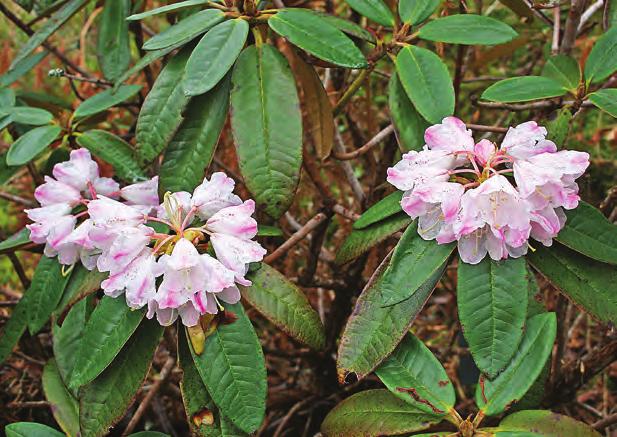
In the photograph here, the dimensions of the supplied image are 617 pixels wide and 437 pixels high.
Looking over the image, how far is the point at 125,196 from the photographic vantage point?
111 cm

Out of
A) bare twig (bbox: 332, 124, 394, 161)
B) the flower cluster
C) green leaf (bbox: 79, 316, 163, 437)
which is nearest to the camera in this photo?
the flower cluster

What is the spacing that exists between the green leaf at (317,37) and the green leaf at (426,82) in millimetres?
84

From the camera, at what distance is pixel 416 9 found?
3.63 ft

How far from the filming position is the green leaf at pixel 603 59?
105cm

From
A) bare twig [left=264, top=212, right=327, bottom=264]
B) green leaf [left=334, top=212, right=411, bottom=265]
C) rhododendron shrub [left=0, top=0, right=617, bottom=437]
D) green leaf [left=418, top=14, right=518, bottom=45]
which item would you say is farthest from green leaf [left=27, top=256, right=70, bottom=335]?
green leaf [left=418, top=14, right=518, bottom=45]

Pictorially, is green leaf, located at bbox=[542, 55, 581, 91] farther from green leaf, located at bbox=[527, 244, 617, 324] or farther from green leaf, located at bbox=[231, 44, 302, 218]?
green leaf, located at bbox=[231, 44, 302, 218]

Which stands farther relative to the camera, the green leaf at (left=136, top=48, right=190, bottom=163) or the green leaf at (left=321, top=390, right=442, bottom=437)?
the green leaf at (left=136, top=48, right=190, bottom=163)

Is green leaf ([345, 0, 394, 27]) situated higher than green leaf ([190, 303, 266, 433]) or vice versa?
green leaf ([345, 0, 394, 27])

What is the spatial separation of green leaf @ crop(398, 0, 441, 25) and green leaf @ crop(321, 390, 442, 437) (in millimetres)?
554

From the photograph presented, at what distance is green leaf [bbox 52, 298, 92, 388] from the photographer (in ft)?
3.73

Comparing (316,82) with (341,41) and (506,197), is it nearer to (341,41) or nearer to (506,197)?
(341,41)

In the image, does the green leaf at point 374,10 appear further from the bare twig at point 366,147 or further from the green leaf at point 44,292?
the green leaf at point 44,292

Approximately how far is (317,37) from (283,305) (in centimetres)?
38

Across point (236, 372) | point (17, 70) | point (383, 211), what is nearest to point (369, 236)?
point (383, 211)
